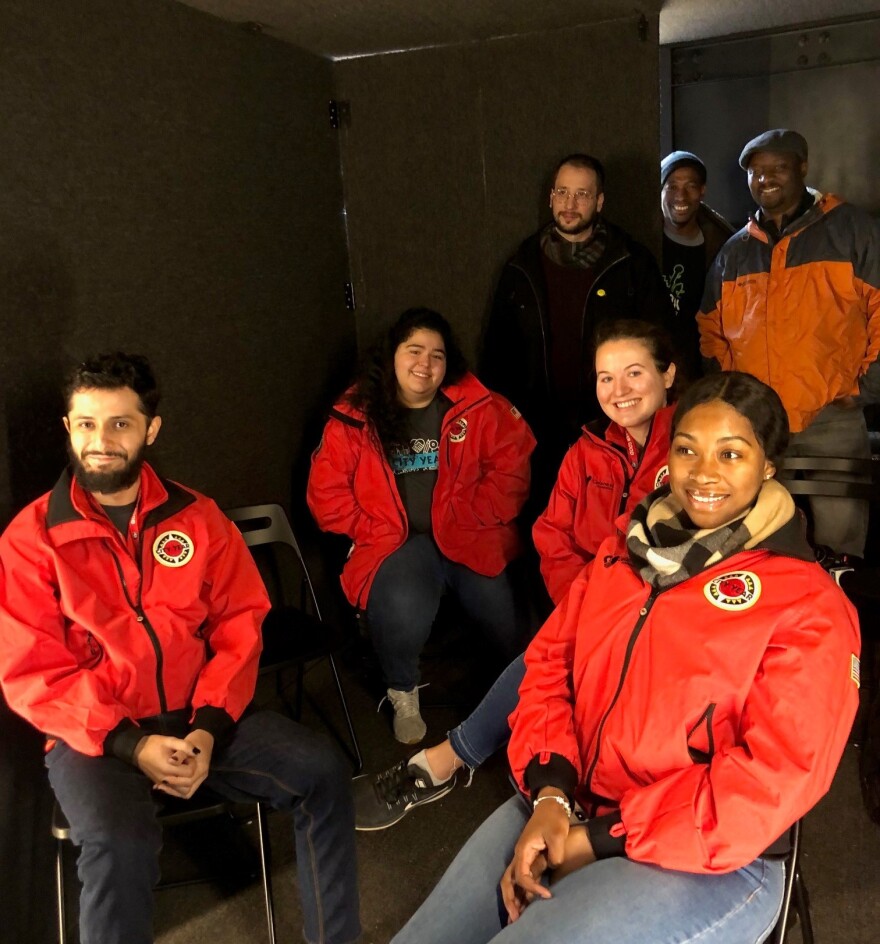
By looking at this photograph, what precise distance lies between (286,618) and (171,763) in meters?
0.83

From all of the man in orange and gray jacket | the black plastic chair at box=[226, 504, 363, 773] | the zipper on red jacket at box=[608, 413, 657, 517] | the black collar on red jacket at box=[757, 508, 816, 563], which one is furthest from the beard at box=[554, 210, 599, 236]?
the black collar on red jacket at box=[757, 508, 816, 563]

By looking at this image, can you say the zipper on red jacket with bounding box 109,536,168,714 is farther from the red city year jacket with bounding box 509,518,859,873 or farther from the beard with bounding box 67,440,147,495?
the red city year jacket with bounding box 509,518,859,873

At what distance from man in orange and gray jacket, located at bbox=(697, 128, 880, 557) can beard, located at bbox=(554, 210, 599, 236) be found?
0.47m

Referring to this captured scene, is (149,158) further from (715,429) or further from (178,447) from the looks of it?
(715,429)

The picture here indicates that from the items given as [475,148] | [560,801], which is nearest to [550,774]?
[560,801]

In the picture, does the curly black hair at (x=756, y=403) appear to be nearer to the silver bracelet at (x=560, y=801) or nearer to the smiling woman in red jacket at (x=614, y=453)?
the smiling woman in red jacket at (x=614, y=453)

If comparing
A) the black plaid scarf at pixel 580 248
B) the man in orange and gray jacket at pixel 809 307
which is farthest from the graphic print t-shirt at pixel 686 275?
the black plaid scarf at pixel 580 248

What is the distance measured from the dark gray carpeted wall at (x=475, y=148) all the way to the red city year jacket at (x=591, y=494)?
126 cm

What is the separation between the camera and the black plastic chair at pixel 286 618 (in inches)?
92.4

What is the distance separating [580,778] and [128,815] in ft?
2.74

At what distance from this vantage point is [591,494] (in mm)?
2281

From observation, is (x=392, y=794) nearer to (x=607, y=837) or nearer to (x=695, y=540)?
(x=607, y=837)

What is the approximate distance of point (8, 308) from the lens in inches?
78.3

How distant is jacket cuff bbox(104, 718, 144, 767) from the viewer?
5.70ft
